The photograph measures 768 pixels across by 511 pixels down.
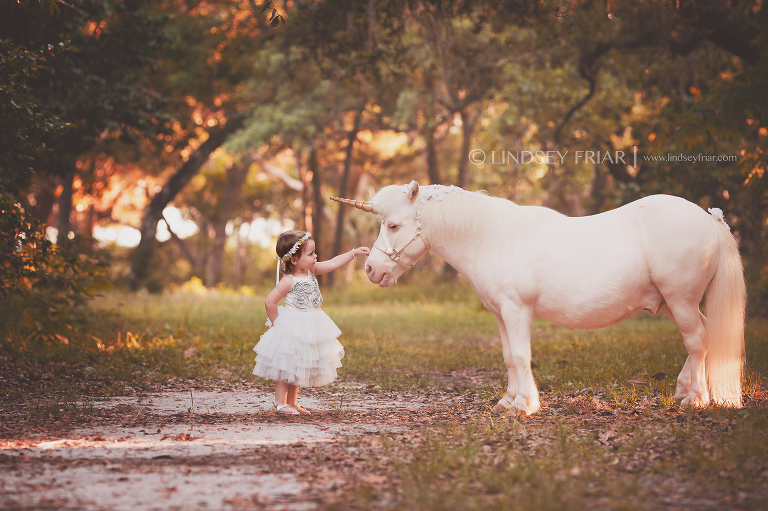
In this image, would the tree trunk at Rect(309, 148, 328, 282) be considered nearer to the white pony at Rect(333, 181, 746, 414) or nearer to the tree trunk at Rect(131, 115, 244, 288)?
the tree trunk at Rect(131, 115, 244, 288)

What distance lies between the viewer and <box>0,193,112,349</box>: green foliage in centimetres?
683

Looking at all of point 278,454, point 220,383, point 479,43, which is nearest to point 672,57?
point 479,43

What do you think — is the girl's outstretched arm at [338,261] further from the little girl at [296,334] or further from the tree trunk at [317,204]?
the tree trunk at [317,204]

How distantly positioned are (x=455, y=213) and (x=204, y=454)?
8.62ft

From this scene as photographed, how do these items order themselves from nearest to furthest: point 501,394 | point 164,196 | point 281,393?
point 281,393
point 501,394
point 164,196

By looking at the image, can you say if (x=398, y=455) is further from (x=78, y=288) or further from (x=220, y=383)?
(x=78, y=288)

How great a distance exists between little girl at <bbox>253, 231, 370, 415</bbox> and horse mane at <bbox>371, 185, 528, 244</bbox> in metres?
0.57

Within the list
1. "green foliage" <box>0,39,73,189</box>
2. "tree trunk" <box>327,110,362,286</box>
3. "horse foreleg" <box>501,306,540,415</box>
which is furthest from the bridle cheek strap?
"tree trunk" <box>327,110,362,286</box>

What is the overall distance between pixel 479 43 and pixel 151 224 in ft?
37.0

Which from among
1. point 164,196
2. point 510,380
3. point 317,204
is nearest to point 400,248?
point 510,380

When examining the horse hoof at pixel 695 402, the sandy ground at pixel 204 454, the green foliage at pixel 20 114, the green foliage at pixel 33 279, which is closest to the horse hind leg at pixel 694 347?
the horse hoof at pixel 695 402

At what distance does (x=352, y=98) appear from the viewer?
17.9 meters

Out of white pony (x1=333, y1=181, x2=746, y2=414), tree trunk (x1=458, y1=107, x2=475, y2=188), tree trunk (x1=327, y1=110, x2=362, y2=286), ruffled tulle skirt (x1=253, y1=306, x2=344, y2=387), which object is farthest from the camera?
tree trunk (x1=327, y1=110, x2=362, y2=286)

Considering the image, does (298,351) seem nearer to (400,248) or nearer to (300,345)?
(300,345)
